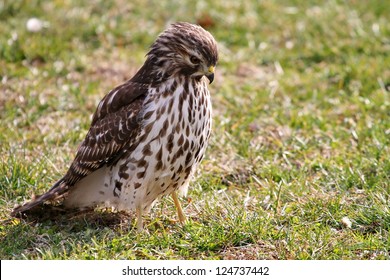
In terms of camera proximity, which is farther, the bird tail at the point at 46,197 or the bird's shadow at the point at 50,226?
the bird tail at the point at 46,197

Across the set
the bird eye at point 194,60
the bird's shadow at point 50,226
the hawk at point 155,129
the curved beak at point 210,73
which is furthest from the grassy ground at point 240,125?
the bird eye at point 194,60

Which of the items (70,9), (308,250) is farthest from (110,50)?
(308,250)

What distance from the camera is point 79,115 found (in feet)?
28.9

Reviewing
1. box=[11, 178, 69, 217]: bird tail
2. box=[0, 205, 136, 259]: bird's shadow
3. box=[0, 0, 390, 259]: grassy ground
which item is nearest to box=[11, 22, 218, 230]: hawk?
box=[11, 178, 69, 217]: bird tail

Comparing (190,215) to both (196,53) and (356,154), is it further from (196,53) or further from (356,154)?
(356,154)

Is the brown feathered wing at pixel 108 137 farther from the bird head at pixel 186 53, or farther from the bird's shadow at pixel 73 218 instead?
the bird head at pixel 186 53

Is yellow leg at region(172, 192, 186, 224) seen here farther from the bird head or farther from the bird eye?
the bird eye

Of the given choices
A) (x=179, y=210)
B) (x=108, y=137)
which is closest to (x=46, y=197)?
(x=108, y=137)

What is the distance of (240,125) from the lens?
28.1 feet

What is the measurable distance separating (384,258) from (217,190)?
5.86 feet

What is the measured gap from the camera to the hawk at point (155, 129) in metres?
6.24

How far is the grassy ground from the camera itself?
20.6 ft

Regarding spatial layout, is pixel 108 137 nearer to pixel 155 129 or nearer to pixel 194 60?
pixel 155 129

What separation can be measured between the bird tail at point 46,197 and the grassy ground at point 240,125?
0.31 ft
